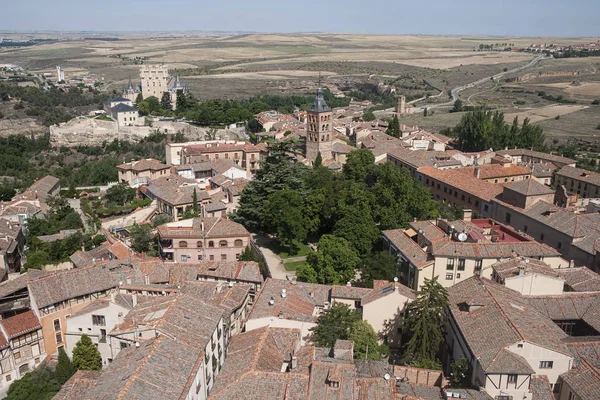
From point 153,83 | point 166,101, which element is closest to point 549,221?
point 166,101

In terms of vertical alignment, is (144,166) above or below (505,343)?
below

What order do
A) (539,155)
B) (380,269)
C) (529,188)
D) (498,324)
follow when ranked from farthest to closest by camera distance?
(539,155) → (529,188) → (380,269) → (498,324)

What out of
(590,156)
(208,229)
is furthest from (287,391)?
(590,156)

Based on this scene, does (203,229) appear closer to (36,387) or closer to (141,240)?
(141,240)

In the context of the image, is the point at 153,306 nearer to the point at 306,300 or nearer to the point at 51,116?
the point at 306,300

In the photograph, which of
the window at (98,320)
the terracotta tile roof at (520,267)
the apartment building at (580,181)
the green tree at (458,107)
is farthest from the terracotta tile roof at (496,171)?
the green tree at (458,107)

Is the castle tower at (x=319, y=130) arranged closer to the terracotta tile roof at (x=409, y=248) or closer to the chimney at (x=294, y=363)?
the terracotta tile roof at (x=409, y=248)

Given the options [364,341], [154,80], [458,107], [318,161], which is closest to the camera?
[364,341]
